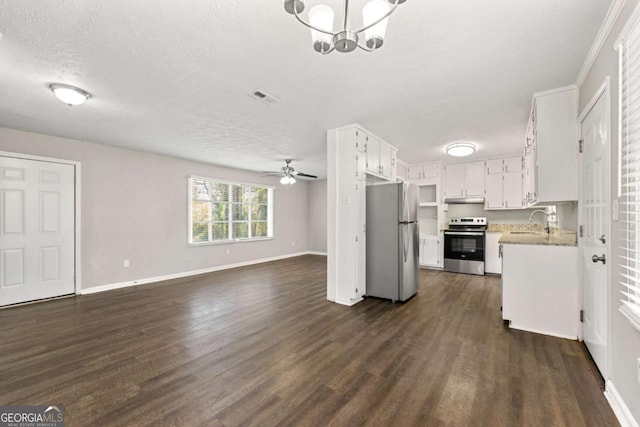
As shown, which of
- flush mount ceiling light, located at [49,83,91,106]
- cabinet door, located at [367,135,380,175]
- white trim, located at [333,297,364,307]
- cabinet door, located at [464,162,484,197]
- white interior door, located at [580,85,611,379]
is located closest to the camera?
white interior door, located at [580,85,611,379]

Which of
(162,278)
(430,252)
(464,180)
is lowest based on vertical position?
(162,278)

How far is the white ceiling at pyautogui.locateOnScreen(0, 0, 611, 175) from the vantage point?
1.75 m

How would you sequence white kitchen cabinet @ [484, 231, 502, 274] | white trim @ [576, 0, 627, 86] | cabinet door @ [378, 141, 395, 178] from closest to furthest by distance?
white trim @ [576, 0, 627, 86], cabinet door @ [378, 141, 395, 178], white kitchen cabinet @ [484, 231, 502, 274]

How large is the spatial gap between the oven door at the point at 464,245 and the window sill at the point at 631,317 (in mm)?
4573

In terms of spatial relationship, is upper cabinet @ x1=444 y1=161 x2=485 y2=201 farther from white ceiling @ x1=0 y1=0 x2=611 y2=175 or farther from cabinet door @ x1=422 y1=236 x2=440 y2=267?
white ceiling @ x1=0 y1=0 x2=611 y2=175

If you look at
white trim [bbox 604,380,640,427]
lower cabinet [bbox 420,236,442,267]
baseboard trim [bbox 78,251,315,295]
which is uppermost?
lower cabinet [bbox 420,236,442,267]

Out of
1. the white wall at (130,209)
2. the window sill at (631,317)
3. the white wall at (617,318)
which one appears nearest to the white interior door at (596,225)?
the white wall at (617,318)

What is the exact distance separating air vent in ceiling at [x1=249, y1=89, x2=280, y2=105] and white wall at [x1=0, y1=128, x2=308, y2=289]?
12.0 ft

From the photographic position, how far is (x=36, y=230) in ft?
13.5

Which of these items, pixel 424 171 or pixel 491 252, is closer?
pixel 491 252

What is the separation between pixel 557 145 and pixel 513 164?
3409 millimetres

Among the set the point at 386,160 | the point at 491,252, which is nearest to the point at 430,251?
the point at 491,252

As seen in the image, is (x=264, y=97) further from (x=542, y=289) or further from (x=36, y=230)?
(x=36, y=230)

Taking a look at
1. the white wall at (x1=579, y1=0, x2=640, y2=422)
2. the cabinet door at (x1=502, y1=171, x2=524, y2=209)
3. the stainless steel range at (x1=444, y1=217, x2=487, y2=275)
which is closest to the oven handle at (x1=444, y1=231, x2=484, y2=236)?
the stainless steel range at (x1=444, y1=217, x2=487, y2=275)
